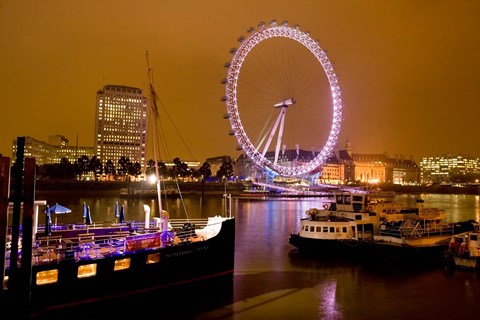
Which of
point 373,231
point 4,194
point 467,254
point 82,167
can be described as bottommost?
point 467,254

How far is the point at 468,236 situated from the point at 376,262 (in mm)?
5665

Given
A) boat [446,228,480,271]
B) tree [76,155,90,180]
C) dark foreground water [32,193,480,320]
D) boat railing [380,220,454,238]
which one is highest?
tree [76,155,90,180]

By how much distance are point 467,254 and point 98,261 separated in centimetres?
2087

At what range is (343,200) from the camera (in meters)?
34.8

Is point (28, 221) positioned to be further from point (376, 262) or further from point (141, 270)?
point (376, 262)

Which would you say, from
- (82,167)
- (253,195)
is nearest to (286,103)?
(253,195)

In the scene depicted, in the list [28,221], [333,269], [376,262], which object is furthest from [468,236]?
[28,221]

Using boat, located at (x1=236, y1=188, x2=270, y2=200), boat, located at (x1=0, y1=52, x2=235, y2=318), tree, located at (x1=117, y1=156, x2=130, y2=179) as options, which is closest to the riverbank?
boat, located at (x1=236, y1=188, x2=270, y2=200)

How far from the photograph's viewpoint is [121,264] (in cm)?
1933

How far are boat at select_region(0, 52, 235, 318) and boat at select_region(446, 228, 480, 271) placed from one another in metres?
13.6

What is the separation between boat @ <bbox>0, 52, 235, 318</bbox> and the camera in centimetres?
1515

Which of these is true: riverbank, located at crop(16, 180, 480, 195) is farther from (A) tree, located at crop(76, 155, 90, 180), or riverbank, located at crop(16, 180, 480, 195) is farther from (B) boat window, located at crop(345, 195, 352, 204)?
(B) boat window, located at crop(345, 195, 352, 204)

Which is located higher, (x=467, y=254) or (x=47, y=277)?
(x=47, y=277)

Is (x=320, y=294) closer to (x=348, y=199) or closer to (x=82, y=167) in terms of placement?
(x=348, y=199)
